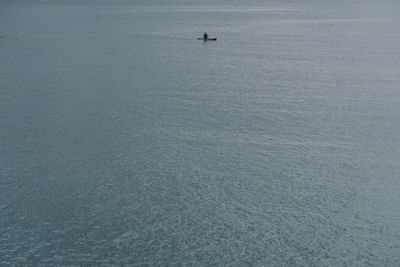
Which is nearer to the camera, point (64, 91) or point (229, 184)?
point (229, 184)

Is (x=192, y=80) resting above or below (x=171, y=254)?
above

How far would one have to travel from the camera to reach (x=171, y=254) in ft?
96.0

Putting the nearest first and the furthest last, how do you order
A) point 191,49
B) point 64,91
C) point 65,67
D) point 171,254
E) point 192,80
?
point 171,254 → point 64,91 → point 192,80 → point 65,67 → point 191,49

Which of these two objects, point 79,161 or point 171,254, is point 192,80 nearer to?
point 79,161

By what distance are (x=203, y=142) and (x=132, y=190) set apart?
1093 centimetres

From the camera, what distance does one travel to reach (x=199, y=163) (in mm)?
42125

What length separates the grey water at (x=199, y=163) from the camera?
30.4 meters

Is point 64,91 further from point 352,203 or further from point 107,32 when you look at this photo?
point 107,32

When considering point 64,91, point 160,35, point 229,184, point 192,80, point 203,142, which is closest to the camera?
point 229,184

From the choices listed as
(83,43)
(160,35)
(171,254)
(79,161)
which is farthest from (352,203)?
(160,35)

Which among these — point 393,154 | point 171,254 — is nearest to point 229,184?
point 171,254

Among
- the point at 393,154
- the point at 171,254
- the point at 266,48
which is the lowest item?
the point at 171,254

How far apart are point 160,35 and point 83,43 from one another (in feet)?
72.5

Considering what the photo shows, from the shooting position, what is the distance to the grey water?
30359mm
